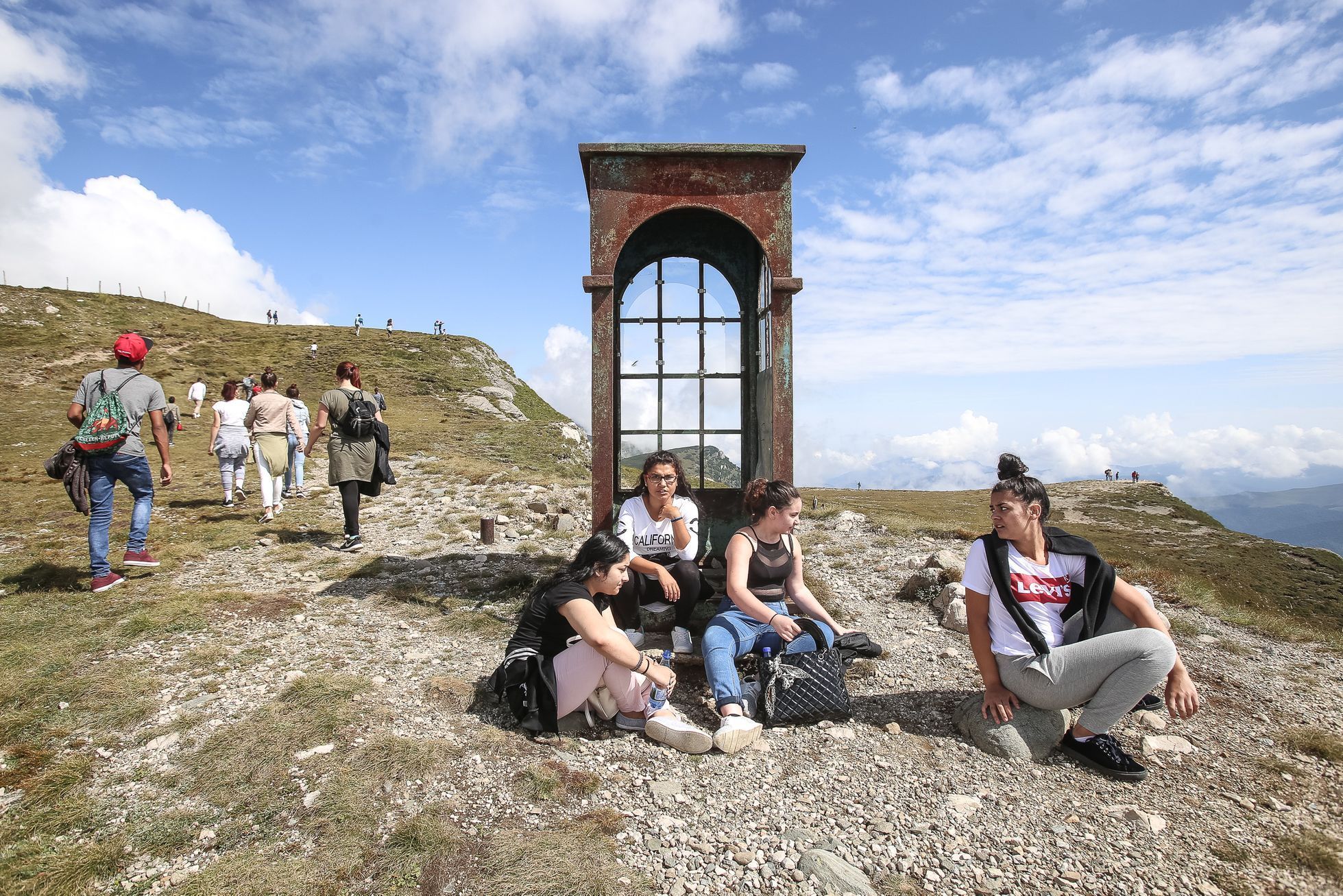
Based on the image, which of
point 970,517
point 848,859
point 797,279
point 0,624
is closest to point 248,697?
point 0,624

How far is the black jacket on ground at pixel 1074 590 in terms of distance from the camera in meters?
3.99

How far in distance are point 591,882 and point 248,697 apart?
3139 mm

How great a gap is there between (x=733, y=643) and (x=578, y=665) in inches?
42.4

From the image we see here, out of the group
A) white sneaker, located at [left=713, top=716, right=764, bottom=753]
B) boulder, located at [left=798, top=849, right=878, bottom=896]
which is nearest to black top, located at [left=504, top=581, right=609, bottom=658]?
white sneaker, located at [left=713, top=716, right=764, bottom=753]

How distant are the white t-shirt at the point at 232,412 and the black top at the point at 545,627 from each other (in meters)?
9.40

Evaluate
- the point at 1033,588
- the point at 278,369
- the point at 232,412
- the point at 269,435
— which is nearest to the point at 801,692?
the point at 1033,588

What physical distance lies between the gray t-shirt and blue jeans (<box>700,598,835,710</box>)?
5.66m

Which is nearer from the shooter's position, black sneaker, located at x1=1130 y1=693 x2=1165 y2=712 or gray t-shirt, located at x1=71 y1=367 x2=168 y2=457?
black sneaker, located at x1=1130 y1=693 x2=1165 y2=712

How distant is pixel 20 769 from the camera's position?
365cm

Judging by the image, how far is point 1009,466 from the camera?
4852 millimetres

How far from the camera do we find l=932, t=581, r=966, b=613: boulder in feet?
22.7

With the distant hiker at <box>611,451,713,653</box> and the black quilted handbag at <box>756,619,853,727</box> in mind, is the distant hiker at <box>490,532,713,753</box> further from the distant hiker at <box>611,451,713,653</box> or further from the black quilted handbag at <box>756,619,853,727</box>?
the distant hiker at <box>611,451,713,653</box>

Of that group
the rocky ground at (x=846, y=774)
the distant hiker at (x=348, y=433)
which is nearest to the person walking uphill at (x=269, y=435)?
the distant hiker at (x=348, y=433)

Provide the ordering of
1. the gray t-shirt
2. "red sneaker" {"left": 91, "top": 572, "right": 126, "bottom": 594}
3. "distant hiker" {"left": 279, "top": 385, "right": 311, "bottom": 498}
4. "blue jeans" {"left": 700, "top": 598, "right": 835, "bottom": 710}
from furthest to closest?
"distant hiker" {"left": 279, "top": 385, "right": 311, "bottom": 498}, "red sneaker" {"left": 91, "top": 572, "right": 126, "bottom": 594}, the gray t-shirt, "blue jeans" {"left": 700, "top": 598, "right": 835, "bottom": 710}
